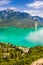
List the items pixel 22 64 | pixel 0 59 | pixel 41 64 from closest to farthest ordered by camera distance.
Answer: pixel 41 64
pixel 22 64
pixel 0 59

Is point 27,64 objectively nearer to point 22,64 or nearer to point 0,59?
point 22,64

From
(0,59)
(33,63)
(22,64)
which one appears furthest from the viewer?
(0,59)

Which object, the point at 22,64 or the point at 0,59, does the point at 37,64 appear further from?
the point at 0,59

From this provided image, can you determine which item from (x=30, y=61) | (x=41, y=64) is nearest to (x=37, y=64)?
(x=41, y=64)

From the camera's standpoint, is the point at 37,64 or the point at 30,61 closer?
the point at 37,64

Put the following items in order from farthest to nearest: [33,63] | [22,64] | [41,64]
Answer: [22,64]
[33,63]
[41,64]

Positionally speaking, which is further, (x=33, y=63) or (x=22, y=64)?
(x=22, y=64)

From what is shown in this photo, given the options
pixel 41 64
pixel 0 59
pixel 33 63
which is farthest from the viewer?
pixel 0 59

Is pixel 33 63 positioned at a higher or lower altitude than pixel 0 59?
higher

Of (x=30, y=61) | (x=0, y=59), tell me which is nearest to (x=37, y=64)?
(x=30, y=61)
